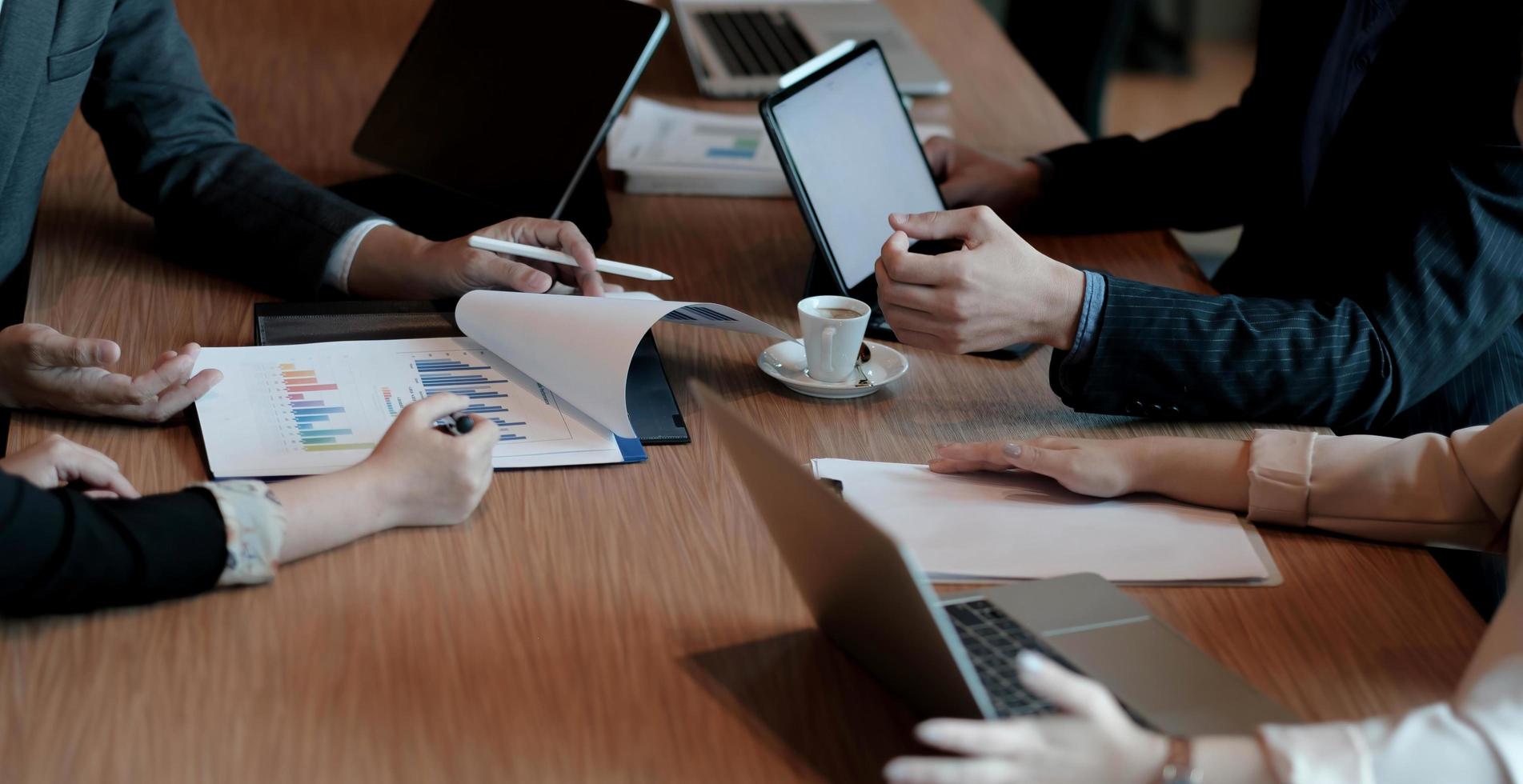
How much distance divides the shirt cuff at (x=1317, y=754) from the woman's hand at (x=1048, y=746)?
6 cm

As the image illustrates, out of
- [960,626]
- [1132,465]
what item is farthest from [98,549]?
[1132,465]

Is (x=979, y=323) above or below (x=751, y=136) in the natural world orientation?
above

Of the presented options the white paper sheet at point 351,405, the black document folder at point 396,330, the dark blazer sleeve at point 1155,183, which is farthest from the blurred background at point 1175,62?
the white paper sheet at point 351,405

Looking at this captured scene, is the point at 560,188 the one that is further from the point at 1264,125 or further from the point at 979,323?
the point at 1264,125

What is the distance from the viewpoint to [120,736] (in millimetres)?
700

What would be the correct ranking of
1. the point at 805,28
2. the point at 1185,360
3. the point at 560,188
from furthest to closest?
the point at 805,28
the point at 560,188
the point at 1185,360

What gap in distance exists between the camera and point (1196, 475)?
3.27 ft

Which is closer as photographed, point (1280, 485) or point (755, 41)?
point (1280, 485)

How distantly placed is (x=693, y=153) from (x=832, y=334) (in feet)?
2.15

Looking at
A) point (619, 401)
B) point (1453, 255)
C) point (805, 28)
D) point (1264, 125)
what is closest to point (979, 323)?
point (619, 401)

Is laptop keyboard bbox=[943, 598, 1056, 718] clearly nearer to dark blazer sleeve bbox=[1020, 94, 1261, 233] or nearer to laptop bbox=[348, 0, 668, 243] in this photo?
laptop bbox=[348, 0, 668, 243]

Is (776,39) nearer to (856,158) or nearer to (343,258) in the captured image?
(856,158)

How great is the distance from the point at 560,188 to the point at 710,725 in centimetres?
77

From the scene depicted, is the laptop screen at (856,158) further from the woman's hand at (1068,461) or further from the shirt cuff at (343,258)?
the shirt cuff at (343,258)
